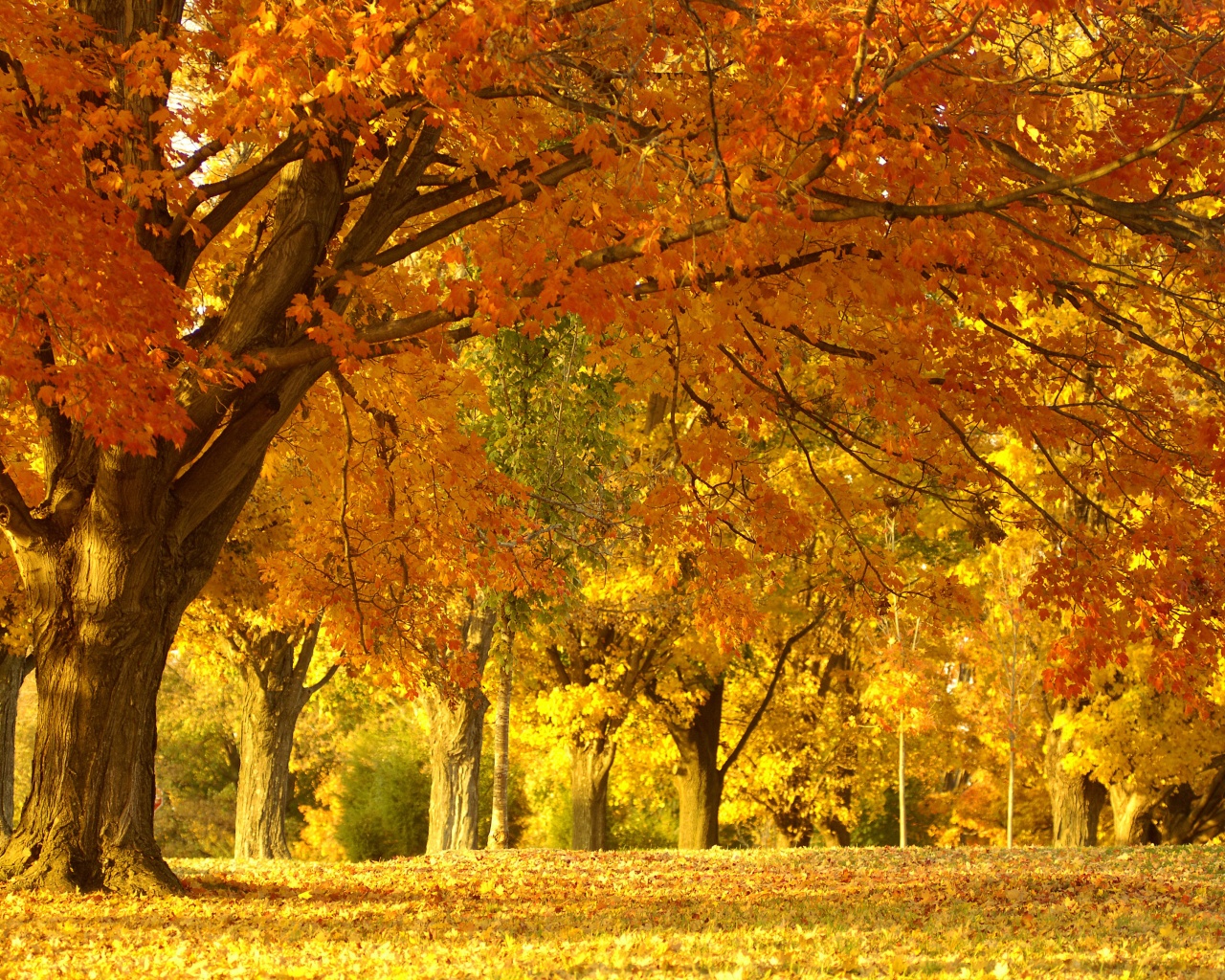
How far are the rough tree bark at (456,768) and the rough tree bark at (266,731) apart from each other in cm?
255

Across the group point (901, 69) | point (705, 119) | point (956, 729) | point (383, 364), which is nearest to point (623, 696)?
point (956, 729)

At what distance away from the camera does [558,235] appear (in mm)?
7055

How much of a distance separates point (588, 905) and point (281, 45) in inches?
236

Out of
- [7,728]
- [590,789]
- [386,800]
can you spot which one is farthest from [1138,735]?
[7,728]

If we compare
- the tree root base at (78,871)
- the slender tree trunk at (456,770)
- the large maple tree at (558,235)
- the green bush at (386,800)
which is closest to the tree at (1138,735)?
the slender tree trunk at (456,770)

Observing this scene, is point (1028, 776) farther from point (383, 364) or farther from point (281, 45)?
point (281, 45)

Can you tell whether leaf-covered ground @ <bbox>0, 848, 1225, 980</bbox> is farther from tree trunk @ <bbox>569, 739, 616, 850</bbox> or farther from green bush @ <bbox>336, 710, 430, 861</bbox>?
green bush @ <bbox>336, 710, 430, 861</bbox>

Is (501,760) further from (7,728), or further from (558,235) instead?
(558,235)

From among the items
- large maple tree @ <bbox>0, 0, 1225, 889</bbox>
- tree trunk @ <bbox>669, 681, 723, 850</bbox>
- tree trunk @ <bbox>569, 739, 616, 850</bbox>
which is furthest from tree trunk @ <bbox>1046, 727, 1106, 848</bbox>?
large maple tree @ <bbox>0, 0, 1225, 889</bbox>

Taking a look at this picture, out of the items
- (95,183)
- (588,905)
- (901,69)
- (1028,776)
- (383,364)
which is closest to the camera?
(901,69)

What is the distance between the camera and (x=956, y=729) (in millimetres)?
26328

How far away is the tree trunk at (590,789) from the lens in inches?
882

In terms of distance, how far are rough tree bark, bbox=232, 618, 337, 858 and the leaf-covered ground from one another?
22.3ft

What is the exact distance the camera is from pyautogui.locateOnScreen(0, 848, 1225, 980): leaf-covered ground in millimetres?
5801
